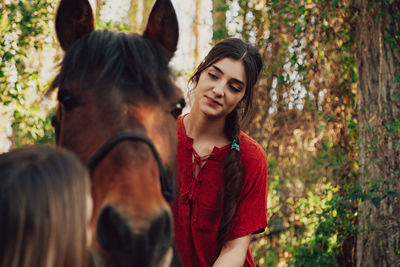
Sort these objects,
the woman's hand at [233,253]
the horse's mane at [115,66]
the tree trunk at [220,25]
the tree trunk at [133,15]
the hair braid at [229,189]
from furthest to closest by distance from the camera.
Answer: the tree trunk at [133,15]
the tree trunk at [220,25]
the hair braid at [229,189]
the woman's hand at [233,253]
the horse's mane at [115,66]

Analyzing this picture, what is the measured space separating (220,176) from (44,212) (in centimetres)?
168

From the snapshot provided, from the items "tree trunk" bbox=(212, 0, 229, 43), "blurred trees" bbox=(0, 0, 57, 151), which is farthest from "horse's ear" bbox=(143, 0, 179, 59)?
"tree trunk" bbox=(212, 0, 229, 43)

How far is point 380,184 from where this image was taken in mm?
4242

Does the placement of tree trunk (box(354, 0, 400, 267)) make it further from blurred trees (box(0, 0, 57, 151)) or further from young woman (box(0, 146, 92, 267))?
blurred trees (box(0, 0, 57, 151))

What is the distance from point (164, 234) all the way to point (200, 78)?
1572mm

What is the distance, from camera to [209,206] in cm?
273

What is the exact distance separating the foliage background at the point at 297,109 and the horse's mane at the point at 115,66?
120 inches

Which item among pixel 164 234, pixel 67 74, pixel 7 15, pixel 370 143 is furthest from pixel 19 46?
pixel 164 234

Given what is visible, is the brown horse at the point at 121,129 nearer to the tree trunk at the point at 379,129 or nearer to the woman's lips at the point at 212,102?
the woman's lips at the point at 212,102

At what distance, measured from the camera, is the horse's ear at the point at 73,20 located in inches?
81.5

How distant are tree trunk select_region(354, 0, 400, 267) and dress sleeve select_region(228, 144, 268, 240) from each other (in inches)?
67.1

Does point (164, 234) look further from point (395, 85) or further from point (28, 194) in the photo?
point (395, 85)

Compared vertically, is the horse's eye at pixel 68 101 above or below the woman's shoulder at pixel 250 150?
above

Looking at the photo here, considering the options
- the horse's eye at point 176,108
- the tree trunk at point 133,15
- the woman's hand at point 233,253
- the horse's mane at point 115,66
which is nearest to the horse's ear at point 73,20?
the horse's mane at point 115,66
